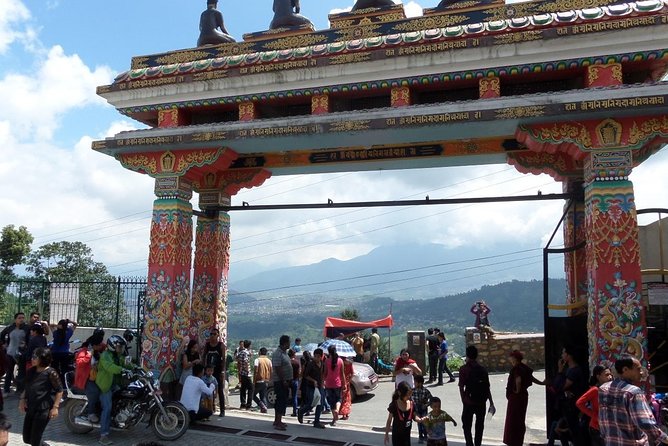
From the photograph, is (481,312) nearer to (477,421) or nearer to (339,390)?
(339,390)

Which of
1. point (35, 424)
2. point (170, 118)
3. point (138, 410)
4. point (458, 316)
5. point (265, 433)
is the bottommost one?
point (458, 316)

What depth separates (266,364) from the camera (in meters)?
11.8

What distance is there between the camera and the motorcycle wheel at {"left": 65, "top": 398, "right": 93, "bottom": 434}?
26.2 ft

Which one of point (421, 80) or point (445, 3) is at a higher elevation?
point (445, 3)

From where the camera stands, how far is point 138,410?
7.98 m

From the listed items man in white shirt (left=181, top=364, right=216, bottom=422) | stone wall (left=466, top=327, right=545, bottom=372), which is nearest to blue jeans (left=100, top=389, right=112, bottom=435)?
man in white shirt (left=181, top=364, right=216, bottom=422)

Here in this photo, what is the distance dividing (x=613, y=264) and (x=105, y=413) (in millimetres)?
7372

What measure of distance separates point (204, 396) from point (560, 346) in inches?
226

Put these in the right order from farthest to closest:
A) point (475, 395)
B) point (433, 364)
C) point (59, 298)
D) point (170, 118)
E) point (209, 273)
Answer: point (433, 364), point (59, 298), point (209, 273), point (170, 118), point (475, 395)

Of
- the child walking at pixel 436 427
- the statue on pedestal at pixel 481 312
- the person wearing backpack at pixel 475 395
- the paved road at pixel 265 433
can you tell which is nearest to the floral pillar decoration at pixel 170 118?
the paved road at pixel 265 433

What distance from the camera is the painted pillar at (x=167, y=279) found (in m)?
9.01

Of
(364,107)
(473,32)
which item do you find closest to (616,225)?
(473,32)

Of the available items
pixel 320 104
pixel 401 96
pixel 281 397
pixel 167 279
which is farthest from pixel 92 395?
pixel 401 96

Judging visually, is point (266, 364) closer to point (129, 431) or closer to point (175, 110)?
point (129, 431)
